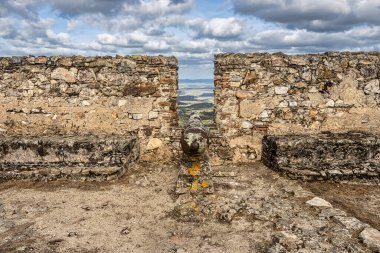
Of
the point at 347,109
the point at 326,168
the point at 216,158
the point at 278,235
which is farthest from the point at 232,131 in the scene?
the point at 278,235

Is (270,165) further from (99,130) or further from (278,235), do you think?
(99,130)

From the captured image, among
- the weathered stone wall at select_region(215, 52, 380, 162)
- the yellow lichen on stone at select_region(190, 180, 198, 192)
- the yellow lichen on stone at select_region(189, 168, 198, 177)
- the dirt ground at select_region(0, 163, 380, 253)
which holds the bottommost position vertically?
the dirt ground at select_region(0, 163, 380, 253)

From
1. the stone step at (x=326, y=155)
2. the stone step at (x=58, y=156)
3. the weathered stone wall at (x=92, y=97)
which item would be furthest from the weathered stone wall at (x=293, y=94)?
the stone step at (x=58, y=156)

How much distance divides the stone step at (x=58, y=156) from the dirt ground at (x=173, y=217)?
0.96 feet

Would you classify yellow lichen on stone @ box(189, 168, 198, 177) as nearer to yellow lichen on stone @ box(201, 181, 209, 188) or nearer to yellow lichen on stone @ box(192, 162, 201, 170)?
yellow lichen on stone @ box(192, 162, 201, 170)

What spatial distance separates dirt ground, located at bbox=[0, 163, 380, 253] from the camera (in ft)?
11.9

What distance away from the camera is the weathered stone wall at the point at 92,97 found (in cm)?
629

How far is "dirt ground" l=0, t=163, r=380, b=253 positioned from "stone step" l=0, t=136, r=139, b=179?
292 mm

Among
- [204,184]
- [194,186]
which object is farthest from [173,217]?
[204,184]

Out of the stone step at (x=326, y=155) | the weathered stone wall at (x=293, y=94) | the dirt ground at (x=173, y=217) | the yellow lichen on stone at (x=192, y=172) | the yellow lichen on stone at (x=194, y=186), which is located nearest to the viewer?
the dirt ground at (x=173, y=217)

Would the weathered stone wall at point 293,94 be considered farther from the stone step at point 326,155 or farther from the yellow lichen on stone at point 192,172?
the yellow lichen on stone at point 192,172

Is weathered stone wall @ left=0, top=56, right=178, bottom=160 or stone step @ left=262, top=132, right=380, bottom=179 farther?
weathered stone wall @ left=0, top=56, right=178, bottom=160

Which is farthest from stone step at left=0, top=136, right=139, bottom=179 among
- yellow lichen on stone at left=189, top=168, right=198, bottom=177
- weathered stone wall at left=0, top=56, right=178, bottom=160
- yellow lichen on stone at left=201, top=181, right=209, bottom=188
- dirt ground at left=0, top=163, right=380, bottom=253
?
yellow lichen on stone at left=201, top=181, right=209, bottom=188

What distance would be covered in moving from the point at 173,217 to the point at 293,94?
3.58 meters
